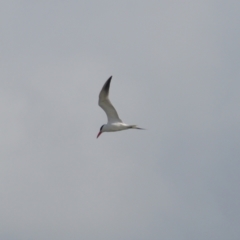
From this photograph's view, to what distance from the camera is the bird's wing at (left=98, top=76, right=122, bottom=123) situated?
247ft

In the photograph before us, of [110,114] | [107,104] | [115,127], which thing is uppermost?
[107,104]

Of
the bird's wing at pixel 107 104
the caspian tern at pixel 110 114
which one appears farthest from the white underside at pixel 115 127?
the bird's wing at pixel 107 104

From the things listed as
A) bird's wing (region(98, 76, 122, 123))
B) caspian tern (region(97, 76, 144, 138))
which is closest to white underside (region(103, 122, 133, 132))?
caspian tern (region(97, 76, 144, 138))

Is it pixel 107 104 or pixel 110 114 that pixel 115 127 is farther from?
pixel 107 104

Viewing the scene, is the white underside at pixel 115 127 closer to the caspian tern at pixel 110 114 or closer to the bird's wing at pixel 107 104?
the caspian tern at pixel 110 114

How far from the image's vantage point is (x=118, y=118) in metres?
76.6

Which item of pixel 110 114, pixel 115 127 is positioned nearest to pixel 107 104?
pixel 110 114

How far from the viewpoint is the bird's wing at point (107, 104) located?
7544cm

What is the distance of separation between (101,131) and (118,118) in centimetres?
183

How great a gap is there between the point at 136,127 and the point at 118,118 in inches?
56.5

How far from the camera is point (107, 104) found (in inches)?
2992

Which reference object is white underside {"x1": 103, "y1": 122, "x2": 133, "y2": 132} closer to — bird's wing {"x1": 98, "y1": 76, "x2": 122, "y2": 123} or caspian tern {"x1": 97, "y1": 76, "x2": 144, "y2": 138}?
caspian tern {"x1": 97, "y1": 76, "x2": 144, "y2": 138}

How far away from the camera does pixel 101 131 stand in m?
78.0

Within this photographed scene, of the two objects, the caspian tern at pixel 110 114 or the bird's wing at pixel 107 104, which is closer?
the bird's wing at pixel 107 104
